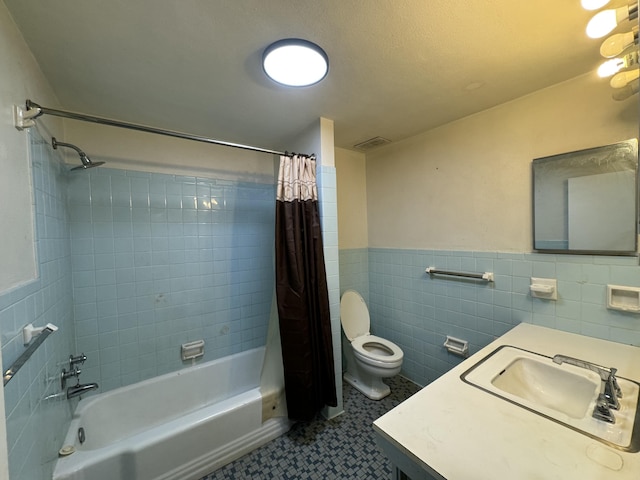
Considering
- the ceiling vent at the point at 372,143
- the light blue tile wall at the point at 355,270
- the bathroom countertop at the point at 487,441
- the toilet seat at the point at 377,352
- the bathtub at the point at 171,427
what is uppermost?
the ceiling vent at the point at 372,143

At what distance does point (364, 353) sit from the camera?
1.97 m

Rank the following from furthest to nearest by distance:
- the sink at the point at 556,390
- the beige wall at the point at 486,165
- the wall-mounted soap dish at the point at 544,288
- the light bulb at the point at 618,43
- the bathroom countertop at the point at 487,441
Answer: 1. the wall-mounted soap dish at the point at 544,288
2. the beige wall at the point at 486,165
3. the light bulb at the point at 618,43
4. the sink at the point at 556,390
5. the bathroom countertop at the point at 487,441

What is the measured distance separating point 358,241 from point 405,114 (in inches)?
47.3

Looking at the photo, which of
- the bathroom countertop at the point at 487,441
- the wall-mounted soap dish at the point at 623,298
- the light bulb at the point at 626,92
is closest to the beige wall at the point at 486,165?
the light bulb at the point at 626,92

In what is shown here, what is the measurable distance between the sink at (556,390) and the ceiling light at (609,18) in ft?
4.24

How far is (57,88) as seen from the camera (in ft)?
4.37

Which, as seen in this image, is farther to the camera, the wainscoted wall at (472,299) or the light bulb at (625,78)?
the wainscoted wall at (472,299)

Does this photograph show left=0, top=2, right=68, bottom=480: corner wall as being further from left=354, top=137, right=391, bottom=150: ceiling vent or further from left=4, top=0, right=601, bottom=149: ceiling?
left=354, top=137, right=391, bottom=150: ceiling vent

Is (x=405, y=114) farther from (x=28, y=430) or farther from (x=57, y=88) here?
(x=28, y=430)

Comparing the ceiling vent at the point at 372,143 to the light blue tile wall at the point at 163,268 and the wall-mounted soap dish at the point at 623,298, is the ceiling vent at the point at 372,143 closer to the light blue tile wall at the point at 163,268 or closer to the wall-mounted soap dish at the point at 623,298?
the light blue tile wall at the point at 163,268

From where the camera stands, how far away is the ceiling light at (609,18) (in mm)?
815

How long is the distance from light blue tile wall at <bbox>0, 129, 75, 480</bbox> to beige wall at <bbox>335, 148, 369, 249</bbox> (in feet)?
6.30

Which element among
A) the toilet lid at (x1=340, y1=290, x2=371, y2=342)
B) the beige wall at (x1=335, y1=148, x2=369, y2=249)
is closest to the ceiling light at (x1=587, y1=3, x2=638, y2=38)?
the beige wall at (x1=335, y1=148, x2=369, y2=249)

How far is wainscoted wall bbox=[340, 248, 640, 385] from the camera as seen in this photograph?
4.21 ft
